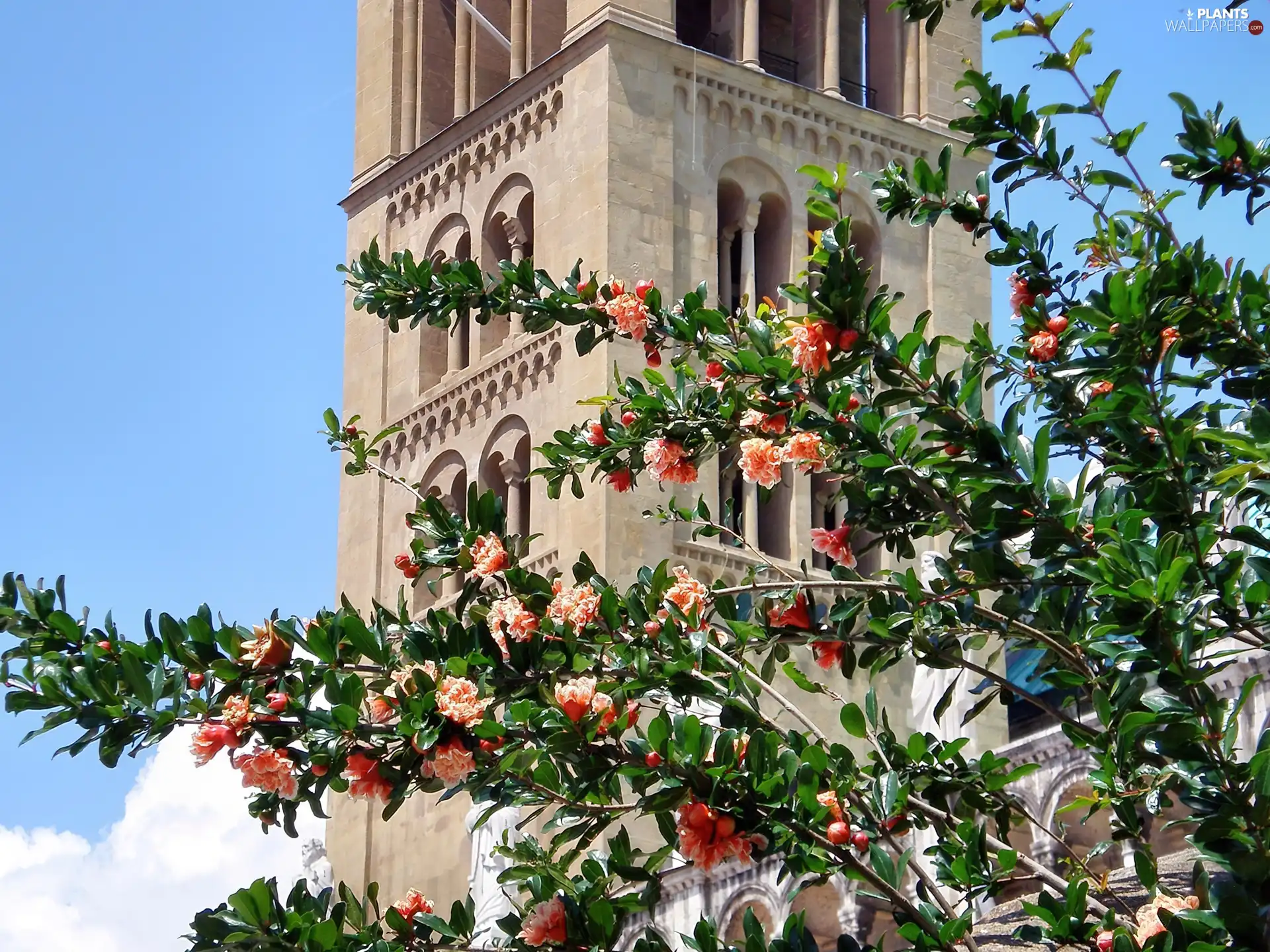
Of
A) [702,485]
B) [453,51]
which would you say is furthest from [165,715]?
[453,51]

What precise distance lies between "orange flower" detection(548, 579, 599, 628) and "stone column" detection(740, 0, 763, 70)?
22639 mm

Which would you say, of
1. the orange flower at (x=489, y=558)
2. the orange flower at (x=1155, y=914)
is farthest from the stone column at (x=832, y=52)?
the orange flower at (x=1155, y=914)

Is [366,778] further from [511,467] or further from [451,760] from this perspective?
[511,467]

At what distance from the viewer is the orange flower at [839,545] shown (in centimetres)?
1021

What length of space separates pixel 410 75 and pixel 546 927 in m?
26.9

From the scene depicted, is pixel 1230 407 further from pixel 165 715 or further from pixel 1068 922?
pixel 165 715

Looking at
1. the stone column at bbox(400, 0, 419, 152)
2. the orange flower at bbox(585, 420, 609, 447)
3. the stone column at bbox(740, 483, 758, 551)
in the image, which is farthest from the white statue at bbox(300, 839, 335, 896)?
the orange flower at bbox(585, 420, 609, 447)

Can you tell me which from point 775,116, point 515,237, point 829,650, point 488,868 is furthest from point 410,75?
point 829,650

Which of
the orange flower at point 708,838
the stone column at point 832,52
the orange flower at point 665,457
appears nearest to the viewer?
the orange flower at point 708,838

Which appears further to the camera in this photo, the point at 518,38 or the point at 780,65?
the point at 780,65

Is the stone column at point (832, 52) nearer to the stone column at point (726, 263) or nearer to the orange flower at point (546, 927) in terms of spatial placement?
the stone column at point (726, 263)

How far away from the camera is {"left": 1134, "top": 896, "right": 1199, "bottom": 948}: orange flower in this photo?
26.5 ft

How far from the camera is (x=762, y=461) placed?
404 inches

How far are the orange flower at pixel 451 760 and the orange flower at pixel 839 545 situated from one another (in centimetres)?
187
